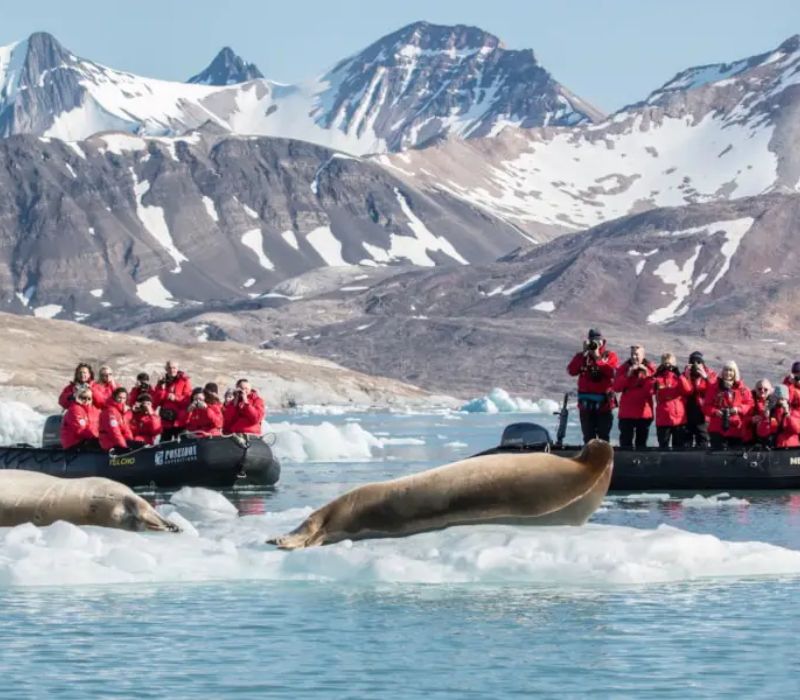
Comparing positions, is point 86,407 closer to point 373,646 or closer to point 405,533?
point 405,533

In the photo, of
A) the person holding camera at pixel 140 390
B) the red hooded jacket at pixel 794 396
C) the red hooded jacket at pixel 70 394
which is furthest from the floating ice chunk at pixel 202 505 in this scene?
the red hooded jacket at pixel 794 396

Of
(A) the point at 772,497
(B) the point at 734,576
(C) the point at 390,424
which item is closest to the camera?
(B) the point at 734,576

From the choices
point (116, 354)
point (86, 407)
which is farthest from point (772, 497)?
point (116, 354)

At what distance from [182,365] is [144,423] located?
108 m

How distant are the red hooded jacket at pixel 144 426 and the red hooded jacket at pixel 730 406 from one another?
10213mm

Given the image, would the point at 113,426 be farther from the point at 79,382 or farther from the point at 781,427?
the point at 781,427

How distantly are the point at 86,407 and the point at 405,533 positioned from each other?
1399cm

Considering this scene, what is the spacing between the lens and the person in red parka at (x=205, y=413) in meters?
34.1

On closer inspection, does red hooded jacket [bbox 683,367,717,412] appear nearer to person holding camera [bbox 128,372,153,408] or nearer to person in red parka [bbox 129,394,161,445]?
person holding camera [bbox 128,372,153,408]

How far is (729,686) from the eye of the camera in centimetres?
1405

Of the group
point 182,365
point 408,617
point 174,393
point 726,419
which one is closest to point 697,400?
point 726,419

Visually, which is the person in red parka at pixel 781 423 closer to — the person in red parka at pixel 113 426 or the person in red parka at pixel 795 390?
the person in red parka at pixel 795 390

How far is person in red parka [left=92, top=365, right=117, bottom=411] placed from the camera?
106 feet

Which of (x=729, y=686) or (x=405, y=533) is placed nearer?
(x=729, y=686)
